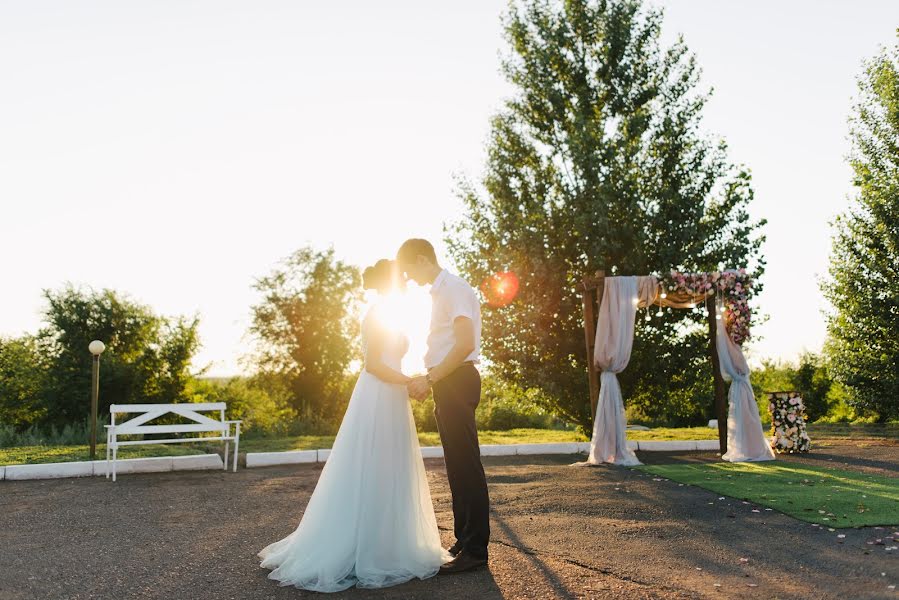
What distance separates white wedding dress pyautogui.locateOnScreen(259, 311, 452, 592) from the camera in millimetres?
4555

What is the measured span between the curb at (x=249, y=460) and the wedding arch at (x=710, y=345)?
5.11 ft

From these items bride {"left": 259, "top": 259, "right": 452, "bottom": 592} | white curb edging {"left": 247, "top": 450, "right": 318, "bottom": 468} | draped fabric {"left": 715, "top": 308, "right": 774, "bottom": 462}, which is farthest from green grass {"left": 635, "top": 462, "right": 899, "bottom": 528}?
white curb edging {"left": 247, "top": 450, "right": 318, "bottom": 468}

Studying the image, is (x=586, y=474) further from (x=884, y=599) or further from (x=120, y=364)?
(x=120, y=364)

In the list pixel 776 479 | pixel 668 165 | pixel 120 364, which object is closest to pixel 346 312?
pixel 120 364

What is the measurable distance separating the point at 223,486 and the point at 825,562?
22.8 feet

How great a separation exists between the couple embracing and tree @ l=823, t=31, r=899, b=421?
613 inches

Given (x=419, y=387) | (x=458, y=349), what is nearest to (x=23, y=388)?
(x=419, y=387)

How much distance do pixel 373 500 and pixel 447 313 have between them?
1320mm

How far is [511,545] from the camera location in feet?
18.1

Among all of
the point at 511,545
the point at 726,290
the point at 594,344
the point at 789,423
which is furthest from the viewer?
the point at 789,423

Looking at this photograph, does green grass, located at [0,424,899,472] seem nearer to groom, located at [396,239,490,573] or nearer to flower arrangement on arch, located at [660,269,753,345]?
flower arrangement on arch, located at [660,269,753,345]

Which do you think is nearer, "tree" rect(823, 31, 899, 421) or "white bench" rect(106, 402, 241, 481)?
"white bench" rect(106, 402, 241, 481)

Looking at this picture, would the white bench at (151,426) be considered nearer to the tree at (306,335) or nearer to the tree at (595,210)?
the tree at (595,210)

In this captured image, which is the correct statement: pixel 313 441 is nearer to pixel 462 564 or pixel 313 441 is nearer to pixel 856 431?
pixel 462 564
